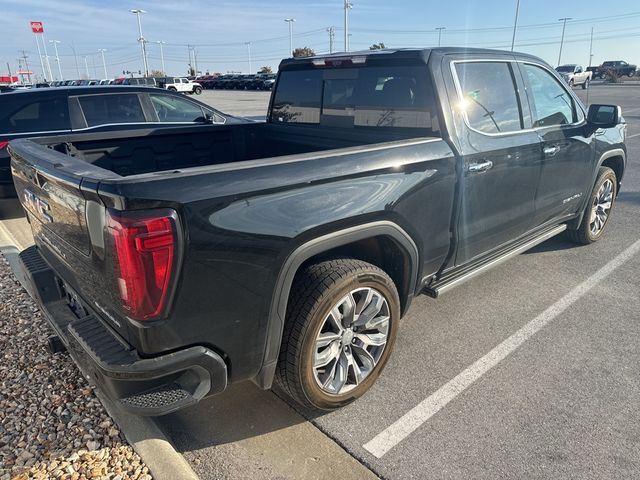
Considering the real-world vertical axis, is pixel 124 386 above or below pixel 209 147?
below

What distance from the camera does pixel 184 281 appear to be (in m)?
1.95

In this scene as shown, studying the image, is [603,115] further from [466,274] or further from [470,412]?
[470,412]

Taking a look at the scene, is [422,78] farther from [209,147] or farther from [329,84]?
[209,147]

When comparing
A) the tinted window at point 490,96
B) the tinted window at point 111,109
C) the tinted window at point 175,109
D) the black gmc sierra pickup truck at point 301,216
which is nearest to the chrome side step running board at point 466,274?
the black gmc sierra pickup truck at point 301,216

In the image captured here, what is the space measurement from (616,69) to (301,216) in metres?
69.7

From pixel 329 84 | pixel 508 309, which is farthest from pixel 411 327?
pixel 329 84

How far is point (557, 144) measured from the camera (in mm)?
3945

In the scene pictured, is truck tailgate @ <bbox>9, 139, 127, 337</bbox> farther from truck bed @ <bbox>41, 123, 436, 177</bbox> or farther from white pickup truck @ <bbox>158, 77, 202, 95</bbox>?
white pickup truck @ <bbox>158, 77, 202, 95</bbox>

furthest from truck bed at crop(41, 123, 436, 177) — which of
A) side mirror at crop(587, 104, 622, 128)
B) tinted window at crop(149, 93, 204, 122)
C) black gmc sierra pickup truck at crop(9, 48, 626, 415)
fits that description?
tinted window at crop(149, 93, 204, 122)

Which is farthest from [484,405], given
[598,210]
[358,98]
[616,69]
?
[616,69]

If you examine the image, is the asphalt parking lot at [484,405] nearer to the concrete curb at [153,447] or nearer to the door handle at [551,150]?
the concrete curb at [153,447]

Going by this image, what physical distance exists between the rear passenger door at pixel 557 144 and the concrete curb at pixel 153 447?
3200 millimetres

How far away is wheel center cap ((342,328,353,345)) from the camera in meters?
2.70

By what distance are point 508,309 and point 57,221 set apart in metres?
3.26
